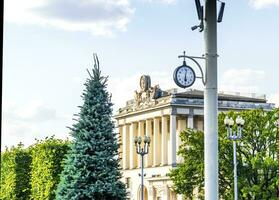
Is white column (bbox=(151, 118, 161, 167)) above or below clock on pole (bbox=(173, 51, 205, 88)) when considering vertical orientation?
above

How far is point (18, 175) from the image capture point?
48469 mm

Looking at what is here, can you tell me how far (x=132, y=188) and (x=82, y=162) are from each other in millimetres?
82267

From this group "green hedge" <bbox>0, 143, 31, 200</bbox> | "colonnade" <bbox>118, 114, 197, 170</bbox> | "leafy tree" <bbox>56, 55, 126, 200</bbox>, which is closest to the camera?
"leafy tree" <bbox>56, 55, 126, 200</bbox>

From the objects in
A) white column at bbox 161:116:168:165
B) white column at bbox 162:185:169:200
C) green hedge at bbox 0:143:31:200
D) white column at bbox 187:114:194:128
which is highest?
white column at bbox 187:114:194:128

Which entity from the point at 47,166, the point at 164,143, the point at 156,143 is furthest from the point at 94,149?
the point at 156,143

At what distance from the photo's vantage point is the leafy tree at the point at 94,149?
16125 mm

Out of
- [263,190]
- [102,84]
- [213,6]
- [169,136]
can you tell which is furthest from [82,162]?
[169,136]

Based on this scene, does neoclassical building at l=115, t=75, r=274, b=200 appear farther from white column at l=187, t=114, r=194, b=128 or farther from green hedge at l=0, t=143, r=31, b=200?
green hedge at l=0, t=143, r=31, b=200

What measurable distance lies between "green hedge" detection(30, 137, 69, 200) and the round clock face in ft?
98.2

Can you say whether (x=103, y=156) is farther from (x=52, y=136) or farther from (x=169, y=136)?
(x=169, y=136)

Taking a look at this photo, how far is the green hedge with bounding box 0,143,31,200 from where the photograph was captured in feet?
158

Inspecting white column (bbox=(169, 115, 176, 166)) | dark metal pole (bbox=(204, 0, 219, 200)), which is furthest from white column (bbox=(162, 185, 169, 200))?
dark metal pole (bbox=(204, 0, 219, 200))

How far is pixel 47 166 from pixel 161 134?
168 ft

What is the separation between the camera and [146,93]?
95.0 meters
